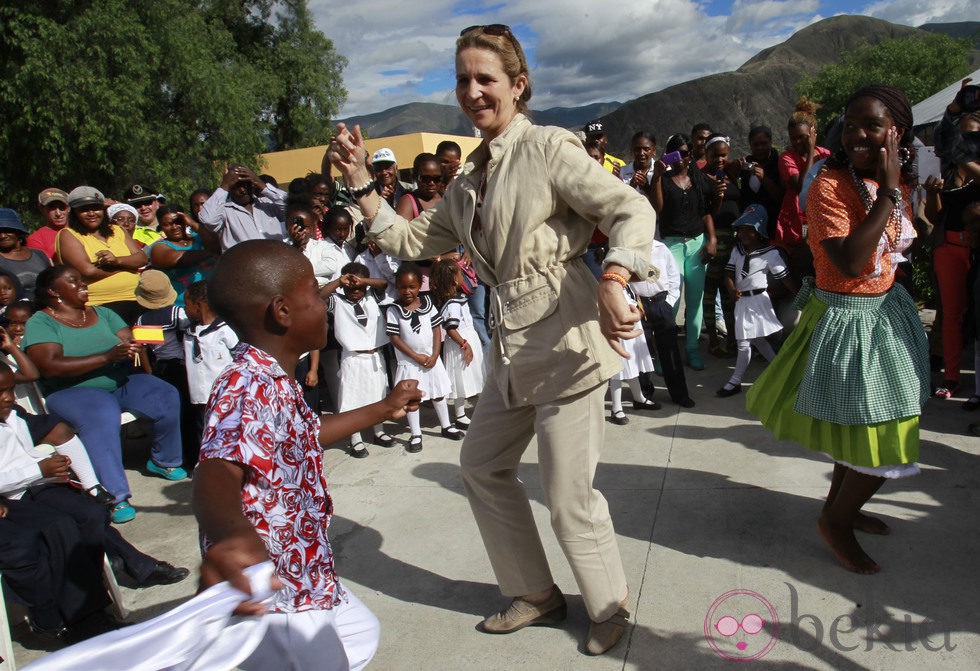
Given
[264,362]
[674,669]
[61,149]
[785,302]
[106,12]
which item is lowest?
[674,669]

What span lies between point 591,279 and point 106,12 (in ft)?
65.3

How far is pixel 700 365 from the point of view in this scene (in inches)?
260

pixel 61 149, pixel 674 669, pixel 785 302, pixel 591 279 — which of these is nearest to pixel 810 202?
pixel 591 279

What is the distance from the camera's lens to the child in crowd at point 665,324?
5.69 meters

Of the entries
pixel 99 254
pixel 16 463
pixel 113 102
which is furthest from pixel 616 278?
pixel 113 102

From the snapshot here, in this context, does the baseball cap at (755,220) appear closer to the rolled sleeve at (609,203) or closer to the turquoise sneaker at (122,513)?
the rolled sleeve at (609,203)

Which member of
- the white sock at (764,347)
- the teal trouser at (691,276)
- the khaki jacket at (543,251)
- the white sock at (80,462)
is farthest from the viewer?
the teal trouser at (691,276)

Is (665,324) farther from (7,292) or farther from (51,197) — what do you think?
(51,197)

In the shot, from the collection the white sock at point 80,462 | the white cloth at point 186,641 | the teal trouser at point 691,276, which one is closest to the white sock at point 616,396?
the teal trouser at point 691,276

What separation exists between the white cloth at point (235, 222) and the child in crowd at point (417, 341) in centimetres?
111

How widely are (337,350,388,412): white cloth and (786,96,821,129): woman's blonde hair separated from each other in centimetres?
389

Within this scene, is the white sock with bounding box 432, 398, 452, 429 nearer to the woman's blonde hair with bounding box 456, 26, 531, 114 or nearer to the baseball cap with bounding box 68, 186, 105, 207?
the baseball cap with bounding box 68, 186, 105, 207

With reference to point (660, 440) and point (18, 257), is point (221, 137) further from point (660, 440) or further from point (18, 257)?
point (660, 440)

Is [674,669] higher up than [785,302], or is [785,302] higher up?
[785,302]
